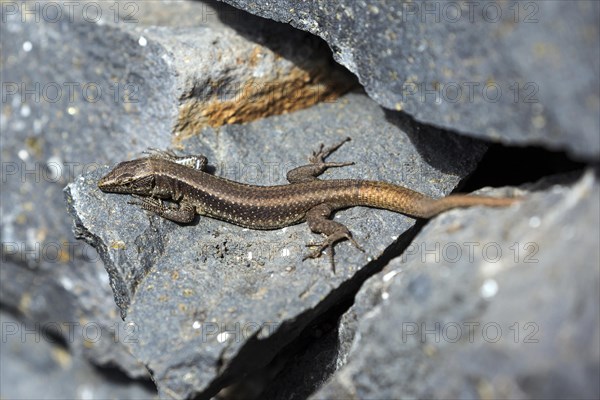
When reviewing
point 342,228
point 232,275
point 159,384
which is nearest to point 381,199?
point 342,228

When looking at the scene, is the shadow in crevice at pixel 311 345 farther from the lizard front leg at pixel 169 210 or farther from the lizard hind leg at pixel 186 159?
the lizard hind leg at pixel 186 159

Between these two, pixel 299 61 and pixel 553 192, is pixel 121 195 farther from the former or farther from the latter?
pixel 553 192

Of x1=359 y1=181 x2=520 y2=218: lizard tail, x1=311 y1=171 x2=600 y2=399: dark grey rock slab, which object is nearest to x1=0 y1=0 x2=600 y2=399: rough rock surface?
x1=311 y1=171 x2=600 y2=399: dark grey rock slab

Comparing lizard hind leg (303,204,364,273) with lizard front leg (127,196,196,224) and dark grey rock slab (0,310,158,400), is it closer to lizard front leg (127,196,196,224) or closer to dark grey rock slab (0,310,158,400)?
lizard front leg (127,196,196,224)

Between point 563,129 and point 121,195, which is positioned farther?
point 121,195

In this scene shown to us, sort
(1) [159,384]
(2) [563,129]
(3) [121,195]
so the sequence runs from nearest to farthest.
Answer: (2) [563,129] → (1) [159,384] → (3) [121,195]

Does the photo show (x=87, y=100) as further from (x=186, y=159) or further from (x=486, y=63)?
(x=486, y=63)
